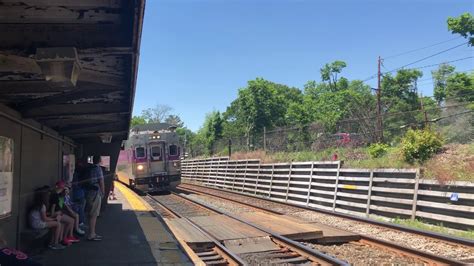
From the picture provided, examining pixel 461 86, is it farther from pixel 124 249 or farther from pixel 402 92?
pixel 124 249

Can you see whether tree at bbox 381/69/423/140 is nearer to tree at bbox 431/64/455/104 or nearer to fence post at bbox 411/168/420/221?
tree at bbox 431/64/455/104

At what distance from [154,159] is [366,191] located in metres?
13.5

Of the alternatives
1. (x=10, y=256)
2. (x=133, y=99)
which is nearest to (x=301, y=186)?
(x=133, y=99)

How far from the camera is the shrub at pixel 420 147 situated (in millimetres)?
15373

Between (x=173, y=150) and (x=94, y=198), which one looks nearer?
Result: (x=94, y=198)

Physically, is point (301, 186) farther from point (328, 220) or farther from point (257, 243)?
point (257, 243)

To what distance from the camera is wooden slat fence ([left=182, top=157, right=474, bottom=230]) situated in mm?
11359

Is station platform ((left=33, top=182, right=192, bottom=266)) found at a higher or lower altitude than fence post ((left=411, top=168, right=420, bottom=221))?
lower

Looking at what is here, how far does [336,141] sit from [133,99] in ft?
63.3

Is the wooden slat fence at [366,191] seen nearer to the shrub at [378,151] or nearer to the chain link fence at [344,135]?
the shrub at [378,151]

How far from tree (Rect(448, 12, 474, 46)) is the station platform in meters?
22.6

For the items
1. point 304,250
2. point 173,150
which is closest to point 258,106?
point 173,150

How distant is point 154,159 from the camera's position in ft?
84.0

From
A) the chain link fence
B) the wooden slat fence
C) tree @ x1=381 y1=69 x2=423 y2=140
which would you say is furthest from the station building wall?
tree @ x1=381 y1=69 x2=423 y2=140
